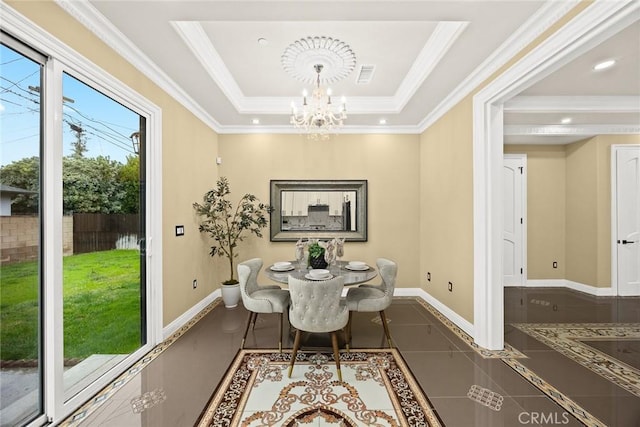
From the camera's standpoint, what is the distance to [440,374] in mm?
2295

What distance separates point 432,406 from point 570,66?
3452 millimetres

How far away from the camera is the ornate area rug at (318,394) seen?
1.80 metres

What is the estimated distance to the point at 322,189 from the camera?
4492 millimetres

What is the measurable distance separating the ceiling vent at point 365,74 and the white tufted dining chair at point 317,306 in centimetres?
239

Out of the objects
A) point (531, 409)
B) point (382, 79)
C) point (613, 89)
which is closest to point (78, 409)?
point (531, 409)

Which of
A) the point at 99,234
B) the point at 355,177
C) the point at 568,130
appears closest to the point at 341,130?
the point at 355,177

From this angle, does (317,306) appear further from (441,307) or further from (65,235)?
(441,307)

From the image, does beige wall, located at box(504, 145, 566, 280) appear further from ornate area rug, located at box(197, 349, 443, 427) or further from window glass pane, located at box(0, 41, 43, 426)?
window glass pane, located at box(0, 41, 43, 426)

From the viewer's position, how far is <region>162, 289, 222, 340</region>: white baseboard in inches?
118

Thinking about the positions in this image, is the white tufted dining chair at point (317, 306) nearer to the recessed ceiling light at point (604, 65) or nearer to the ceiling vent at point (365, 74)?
the ceiling vent at point (365, 74)

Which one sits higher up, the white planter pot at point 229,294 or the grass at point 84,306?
the grass at point 84,306
